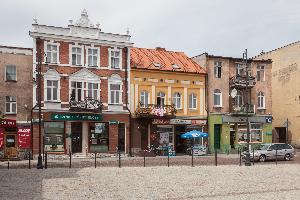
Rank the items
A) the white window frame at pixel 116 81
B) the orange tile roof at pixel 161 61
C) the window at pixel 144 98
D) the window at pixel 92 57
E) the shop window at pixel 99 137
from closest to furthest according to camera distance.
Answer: the shop window at pixel 99 137, the window at pixel 92 57, the white window frame at pixel 116 81, the window at pixel 144 98, the orange tile roof at pixel 161 61

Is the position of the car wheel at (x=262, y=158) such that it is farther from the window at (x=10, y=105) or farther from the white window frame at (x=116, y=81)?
the window at (x=10, y=105)

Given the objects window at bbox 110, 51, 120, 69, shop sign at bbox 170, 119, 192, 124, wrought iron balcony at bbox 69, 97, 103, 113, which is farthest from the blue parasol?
window at bbox 110, 51, 120, 69

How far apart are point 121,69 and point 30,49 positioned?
7.98 m

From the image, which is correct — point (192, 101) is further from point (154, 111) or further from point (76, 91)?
point (76, 91)

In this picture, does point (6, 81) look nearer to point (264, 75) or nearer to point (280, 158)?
point (280, 158)

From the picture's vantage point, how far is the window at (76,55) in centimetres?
3766

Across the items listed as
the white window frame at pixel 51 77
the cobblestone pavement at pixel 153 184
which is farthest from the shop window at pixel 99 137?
the cobblestone pavement at pixel 153 184

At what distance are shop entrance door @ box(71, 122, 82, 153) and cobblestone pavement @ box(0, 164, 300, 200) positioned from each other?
13.6 metres

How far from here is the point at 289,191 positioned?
16.5 meters

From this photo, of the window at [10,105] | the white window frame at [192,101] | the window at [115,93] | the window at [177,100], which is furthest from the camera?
the white window frame at [192,101]

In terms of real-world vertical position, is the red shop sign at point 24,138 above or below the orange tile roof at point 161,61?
below

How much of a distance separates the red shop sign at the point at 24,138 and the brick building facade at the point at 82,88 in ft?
1.59

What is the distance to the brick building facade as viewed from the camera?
36312 millimetres

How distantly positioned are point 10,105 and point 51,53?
539cm
